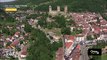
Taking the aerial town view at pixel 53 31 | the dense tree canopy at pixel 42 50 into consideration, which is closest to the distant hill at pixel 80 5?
the aerial town view at pixel 53 31

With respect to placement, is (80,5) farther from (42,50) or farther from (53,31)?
(42,50)

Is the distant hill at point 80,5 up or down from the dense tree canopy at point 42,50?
down

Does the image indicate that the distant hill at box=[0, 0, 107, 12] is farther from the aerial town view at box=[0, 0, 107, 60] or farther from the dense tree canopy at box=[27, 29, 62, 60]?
the dense tree canopy at box=[27, 29, 62, 60]

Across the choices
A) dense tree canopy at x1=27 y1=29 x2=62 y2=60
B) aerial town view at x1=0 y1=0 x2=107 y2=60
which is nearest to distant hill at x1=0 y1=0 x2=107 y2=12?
aerial town view at x1=0 y1=0 x2=107 y2=60

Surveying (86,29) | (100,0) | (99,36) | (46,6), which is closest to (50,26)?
(86,29)

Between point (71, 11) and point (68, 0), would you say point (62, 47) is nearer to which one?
point (71, 11)

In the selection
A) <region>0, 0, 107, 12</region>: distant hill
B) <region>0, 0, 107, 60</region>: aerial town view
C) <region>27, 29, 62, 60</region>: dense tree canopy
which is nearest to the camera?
<region>27, 29, 62, 60</region>: dense tree canopy

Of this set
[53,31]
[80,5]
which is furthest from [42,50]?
[80,5]

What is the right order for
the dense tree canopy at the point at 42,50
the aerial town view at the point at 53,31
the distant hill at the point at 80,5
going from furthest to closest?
the distant hill at the point at 80,5
the aerial town view at the point at 53,31
the dense tree canopy at the point at 42,50

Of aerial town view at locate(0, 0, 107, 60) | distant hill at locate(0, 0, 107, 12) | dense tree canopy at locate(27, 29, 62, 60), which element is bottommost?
distant hill at locate(0, 0, 107, 12)

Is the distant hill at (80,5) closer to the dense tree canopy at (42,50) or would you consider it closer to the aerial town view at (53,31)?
the aerial town view at (53,31)
